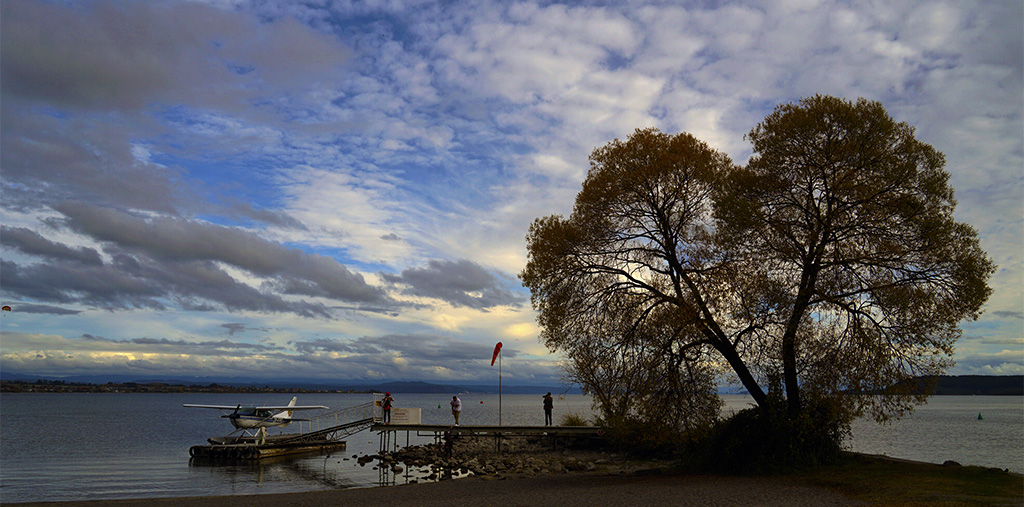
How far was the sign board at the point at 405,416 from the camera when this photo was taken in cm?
3769

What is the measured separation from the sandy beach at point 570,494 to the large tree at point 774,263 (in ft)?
8.62

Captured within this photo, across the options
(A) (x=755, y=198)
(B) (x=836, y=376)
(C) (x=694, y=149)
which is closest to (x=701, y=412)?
(B) (x=836, y=376)

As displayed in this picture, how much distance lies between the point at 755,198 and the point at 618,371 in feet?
24.4

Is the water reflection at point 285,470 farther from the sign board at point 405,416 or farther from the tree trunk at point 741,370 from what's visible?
the tree trunk at point 741,370

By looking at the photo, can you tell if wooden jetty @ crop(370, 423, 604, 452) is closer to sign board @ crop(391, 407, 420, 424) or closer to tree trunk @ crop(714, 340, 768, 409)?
sign board @ crop(391, 407, 420, 424)

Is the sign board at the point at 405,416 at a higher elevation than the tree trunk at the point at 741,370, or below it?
below

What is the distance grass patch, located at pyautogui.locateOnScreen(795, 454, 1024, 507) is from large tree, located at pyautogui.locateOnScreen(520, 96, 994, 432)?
72.6 inches

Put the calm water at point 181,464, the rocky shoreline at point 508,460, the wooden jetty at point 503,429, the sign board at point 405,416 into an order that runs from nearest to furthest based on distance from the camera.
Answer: the calm water at point 181,464 → the rocky shoreline at point 508,460 → the wooden jetty at point 503,429 → the sign board at point 405,416

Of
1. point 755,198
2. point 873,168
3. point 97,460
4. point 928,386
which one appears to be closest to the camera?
Result: point 928,386

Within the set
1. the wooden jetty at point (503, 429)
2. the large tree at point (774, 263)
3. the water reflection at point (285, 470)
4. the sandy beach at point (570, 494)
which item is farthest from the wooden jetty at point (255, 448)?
the large tree at point (774, 263)

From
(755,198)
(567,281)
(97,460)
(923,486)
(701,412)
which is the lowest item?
(97,460)

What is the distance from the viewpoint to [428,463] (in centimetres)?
3553

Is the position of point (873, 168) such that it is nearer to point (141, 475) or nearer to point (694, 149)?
point (694, 149)

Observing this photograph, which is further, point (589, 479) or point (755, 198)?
point (589, 479)
